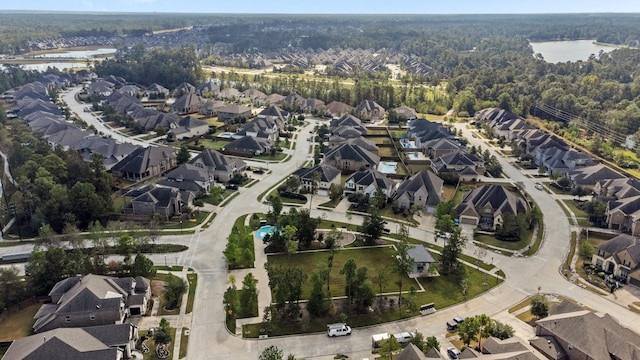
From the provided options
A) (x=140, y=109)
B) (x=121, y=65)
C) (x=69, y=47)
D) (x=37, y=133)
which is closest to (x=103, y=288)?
(x=37, y=133)

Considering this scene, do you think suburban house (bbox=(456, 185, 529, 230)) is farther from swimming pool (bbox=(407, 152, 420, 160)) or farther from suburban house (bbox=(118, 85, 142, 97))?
suburban house (bbox=(118, 85, 142, 97))

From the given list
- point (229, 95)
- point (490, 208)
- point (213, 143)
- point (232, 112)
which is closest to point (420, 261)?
point (490, 208)

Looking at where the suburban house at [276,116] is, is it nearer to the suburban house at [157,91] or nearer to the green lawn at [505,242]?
the suburban house at [157,91]

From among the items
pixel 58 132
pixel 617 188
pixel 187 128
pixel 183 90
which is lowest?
pixel 617 188

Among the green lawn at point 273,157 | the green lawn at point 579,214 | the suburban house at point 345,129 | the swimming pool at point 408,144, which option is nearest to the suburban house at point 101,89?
the green lawn at point 273,157

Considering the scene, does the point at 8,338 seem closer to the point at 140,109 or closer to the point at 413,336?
the point at 413,336

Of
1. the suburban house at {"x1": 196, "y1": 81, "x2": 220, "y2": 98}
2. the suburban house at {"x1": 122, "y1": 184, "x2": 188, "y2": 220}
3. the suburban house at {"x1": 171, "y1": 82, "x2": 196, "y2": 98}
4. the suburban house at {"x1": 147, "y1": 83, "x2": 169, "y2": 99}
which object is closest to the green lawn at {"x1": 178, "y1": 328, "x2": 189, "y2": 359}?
the suburban house at {"x1": 122, "y1": 184, "x2": 188, "y2": 220}

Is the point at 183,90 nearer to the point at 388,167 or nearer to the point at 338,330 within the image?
the point at 388,167
